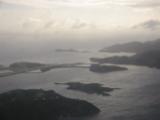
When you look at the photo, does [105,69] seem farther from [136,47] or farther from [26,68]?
[136,47]

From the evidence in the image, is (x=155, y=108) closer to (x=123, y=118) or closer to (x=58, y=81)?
(x=123, y=118)

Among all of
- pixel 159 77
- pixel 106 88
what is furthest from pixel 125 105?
pixel 159 77

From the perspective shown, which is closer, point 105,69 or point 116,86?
point 116,86

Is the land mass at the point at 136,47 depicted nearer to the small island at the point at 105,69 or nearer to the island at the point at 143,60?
the island at the point at 143,60

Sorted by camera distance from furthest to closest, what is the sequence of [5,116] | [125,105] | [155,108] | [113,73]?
[113,73] < [125,105] < [155,108] < [5,116]

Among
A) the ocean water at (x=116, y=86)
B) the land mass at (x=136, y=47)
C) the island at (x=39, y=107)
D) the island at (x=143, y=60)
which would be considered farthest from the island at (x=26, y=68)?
the island at (x=39, y=107)

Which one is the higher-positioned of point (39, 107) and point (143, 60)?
point (143, 60)

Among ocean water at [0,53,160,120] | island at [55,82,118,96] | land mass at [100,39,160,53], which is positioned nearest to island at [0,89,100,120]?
ocean water at [0,53,160,120]

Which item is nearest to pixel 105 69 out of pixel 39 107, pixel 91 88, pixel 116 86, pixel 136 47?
pixel 116 86
